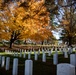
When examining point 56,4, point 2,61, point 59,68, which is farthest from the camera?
point 56,4

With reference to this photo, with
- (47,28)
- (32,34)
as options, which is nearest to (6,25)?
(32,34)

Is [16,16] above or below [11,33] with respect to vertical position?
above

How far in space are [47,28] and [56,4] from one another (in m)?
18.2

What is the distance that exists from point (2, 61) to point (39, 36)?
1814cm

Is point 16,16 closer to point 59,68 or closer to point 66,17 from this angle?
point 66,17

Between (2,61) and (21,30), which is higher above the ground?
(21,30)

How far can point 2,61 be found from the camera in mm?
7789

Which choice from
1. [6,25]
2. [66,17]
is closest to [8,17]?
[6,25]

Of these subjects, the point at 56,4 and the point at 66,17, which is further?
the point at 66,17

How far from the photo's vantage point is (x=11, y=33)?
1010 inches

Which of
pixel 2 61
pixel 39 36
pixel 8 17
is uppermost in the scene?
pixel 8 17

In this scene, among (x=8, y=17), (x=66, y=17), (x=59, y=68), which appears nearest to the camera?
(x=59, y=68)

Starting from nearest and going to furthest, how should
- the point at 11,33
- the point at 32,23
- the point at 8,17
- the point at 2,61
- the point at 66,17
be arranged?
the point at 2,61, the point at 32,23, the point at 8,17, the point at 11,33, the point at 66,17

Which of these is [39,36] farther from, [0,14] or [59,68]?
[59,68]
